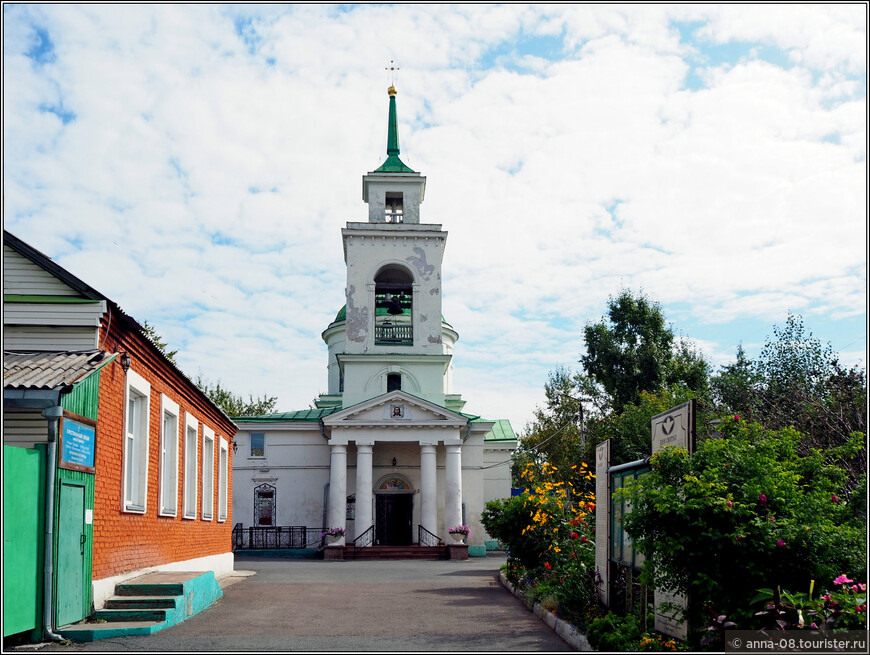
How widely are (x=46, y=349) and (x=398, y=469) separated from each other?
28149 mm

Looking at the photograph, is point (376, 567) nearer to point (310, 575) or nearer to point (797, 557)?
point (310, 575)

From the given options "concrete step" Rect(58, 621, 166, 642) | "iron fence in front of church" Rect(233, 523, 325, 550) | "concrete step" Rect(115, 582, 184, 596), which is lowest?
"iron fence in front of church" Rect(233, 523, 325, 550)

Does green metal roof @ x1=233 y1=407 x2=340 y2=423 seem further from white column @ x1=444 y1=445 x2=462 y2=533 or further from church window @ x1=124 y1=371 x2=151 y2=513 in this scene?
church window @ x1=124 y1=371 x2=151 y2=513

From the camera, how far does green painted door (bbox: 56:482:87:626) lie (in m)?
10.8

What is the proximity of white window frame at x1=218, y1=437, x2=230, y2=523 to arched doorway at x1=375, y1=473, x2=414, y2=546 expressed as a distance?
14.5 m

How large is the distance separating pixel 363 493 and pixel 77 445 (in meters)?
25.4

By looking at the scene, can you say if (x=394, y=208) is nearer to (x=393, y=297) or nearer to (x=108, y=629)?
(x=393, y=297)

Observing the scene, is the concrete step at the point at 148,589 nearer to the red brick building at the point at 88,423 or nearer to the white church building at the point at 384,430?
the red brick building at the point at 88,423

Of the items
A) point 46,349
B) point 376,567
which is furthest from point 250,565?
point 46,349

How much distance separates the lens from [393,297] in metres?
39.1

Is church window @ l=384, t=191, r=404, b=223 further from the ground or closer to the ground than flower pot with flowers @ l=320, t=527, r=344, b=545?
further from the ground

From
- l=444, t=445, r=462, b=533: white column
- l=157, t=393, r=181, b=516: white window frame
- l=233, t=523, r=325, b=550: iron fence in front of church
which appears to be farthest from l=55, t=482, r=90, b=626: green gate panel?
l=233, t=523, r=325, b=550: iron fence in front of church

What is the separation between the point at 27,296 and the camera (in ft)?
41.1

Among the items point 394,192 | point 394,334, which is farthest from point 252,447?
point 394,192
